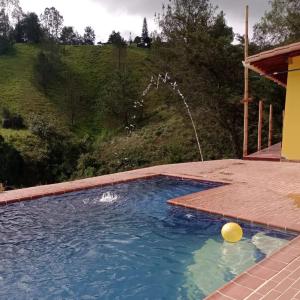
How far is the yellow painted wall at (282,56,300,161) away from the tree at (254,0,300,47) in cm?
1187

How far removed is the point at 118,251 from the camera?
16.2ft

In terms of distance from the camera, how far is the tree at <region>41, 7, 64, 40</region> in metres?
61.5

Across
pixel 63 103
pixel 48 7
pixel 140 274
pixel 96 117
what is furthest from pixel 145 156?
pixel 48 7

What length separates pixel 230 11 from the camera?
22531 millimetres

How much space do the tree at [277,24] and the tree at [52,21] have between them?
4619 cm

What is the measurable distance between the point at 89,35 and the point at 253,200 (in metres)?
70.3

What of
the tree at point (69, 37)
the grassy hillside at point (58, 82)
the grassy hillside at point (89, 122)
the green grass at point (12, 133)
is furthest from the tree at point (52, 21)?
the green grass at point (12, 133)

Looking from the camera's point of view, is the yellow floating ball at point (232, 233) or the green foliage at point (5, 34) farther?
the green foliage at point (5, 34)

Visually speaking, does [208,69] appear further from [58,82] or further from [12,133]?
[58,82]

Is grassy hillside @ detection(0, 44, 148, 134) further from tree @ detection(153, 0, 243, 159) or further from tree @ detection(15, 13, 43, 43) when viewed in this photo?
tree @ detection(153, 0, 243, 159)

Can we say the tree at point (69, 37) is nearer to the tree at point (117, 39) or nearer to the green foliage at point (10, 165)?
the tree at point (117, 39)

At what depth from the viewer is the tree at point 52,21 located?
61500 millimetres

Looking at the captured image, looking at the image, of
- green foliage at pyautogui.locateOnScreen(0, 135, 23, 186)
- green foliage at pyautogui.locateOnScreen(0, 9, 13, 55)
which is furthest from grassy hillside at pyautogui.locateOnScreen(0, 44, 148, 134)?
green foliage at pyautogui.locateOnScreen(0, 135, 23, 186)

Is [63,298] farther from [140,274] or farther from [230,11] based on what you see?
[230,11]
